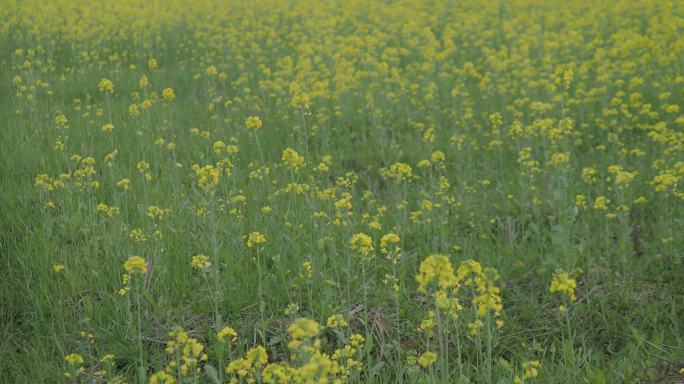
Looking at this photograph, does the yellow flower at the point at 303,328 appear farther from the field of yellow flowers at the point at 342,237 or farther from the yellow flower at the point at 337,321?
the yellow flower at the point at 337,321

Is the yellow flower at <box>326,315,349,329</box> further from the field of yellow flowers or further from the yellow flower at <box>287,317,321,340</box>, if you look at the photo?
the yellow flower at <box>287,317,321,340</box>

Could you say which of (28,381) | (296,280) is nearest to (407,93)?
(296,280)

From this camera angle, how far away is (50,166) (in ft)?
18.6

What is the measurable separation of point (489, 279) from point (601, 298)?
6.48ft

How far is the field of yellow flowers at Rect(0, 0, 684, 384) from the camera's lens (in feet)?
11.6

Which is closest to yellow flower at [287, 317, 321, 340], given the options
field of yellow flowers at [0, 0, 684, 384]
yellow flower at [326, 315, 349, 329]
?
field of yellow flowers at [0, 0, 684, 384]

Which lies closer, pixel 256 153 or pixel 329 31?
pixel 256 153

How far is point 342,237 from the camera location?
15.9 ft

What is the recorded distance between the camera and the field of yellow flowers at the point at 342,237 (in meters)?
3.53

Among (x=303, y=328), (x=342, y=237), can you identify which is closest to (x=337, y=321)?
(x=303, y=328)

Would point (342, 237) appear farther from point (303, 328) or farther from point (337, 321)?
point (303, 328)

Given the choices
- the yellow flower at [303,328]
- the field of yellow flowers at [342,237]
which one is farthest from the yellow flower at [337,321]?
the yellow flower at [303,328]

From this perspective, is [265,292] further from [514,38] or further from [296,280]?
[514,38]

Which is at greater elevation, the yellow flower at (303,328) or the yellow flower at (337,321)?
the yellow flower at (303,328)
